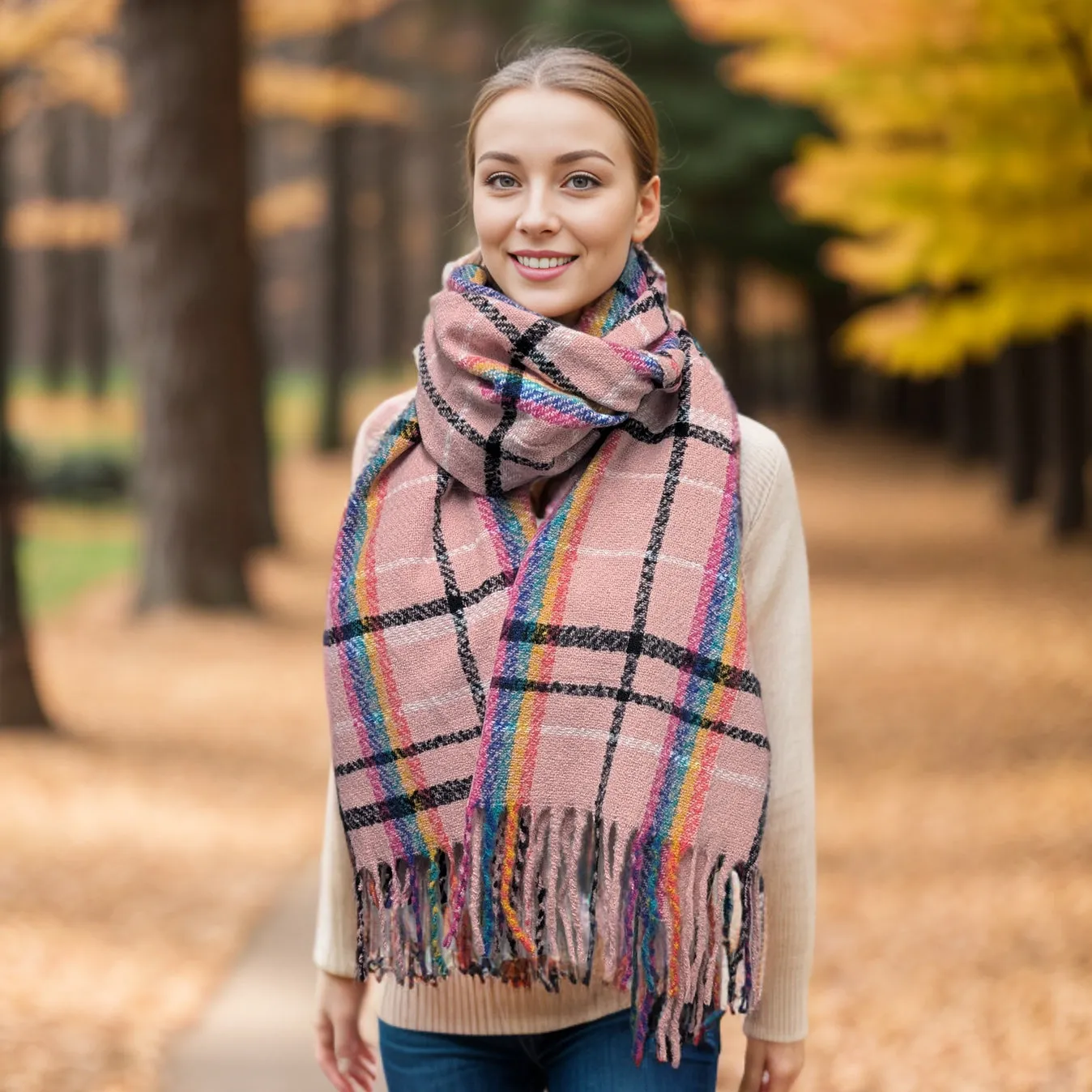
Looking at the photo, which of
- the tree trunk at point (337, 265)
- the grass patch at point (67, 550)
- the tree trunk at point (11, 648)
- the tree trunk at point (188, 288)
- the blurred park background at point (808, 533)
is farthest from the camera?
the tree trunk at point (337, 265)

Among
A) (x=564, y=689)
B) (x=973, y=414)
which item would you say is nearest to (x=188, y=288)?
(x=564, y=689)

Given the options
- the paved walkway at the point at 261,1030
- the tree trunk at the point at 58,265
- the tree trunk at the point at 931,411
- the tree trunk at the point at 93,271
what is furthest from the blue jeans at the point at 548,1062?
the tree trunk at the point at 93,271

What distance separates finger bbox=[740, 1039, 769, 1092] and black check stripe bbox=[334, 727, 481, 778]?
22.4 inches

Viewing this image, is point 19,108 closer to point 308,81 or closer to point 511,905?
point 308,81

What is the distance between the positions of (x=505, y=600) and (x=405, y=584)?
0.15 m

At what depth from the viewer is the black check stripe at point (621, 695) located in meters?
2.04

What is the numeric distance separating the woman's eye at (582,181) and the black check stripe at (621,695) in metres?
0.66

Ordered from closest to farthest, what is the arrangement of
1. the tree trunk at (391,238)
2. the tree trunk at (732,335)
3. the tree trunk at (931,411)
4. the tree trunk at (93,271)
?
the tree trunk at (732,335)
the tree trunk at (931,411)
the tree trunk at (391,238)
the tree trunk at (93,271)

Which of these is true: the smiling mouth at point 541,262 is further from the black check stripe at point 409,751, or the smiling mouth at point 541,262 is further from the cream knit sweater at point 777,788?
the black check stripe at point 409,751

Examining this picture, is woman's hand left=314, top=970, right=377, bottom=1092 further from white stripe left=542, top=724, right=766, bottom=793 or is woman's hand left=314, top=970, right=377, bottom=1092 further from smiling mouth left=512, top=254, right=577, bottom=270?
smiling mouth left=512, top=254, right=577, bottom=270

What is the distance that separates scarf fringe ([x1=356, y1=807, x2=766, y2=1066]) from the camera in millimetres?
2000

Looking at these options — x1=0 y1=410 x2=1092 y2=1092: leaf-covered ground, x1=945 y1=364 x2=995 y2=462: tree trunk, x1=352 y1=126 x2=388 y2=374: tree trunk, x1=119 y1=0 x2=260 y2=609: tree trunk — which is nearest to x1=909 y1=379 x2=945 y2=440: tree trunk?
x1=945 y1=364 x2=995 y2=462: tree trunk

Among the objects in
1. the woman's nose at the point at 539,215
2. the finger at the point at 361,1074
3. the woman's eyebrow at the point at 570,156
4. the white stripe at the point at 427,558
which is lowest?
the finger at the point at 361,1074

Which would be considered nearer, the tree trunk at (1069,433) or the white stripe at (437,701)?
the white stripe at (437,701)
